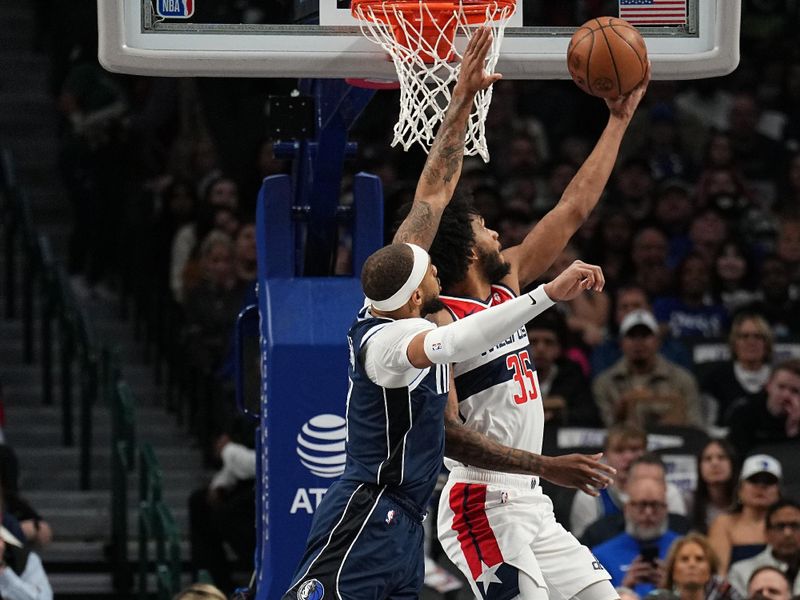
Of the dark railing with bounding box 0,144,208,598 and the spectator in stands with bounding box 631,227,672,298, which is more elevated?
the spectator in stands with bounding box 631,227,672,298

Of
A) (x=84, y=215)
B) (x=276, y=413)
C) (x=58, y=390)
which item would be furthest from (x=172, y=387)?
(x=276, y=413)

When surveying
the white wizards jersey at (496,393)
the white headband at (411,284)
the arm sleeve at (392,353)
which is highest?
the white headband at (411,284)

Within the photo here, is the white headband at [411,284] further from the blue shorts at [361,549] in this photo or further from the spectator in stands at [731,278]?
the spectator in stands at [731,278]

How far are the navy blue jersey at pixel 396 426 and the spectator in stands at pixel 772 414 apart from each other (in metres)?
5.44

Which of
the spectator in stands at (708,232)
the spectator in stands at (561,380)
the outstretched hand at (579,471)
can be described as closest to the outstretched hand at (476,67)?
the outstretched hand at (579,471)

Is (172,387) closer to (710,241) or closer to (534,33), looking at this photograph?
(710,241)

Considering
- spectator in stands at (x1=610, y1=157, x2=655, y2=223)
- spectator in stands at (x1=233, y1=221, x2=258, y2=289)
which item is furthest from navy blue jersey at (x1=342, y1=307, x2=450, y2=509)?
spectator in stands at (x1=610, y1=157, x2=655, y2=223)

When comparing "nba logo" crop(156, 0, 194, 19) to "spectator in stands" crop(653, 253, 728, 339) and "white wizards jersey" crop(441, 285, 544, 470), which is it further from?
"spectator in stands" crop(653, 253, 728, 339)

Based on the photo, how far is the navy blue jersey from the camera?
5.93 m

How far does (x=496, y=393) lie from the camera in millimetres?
6363

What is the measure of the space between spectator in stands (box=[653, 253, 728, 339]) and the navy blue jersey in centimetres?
705

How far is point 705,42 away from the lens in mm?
6918

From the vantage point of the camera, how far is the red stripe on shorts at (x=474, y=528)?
6.34 m

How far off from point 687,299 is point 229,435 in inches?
153
